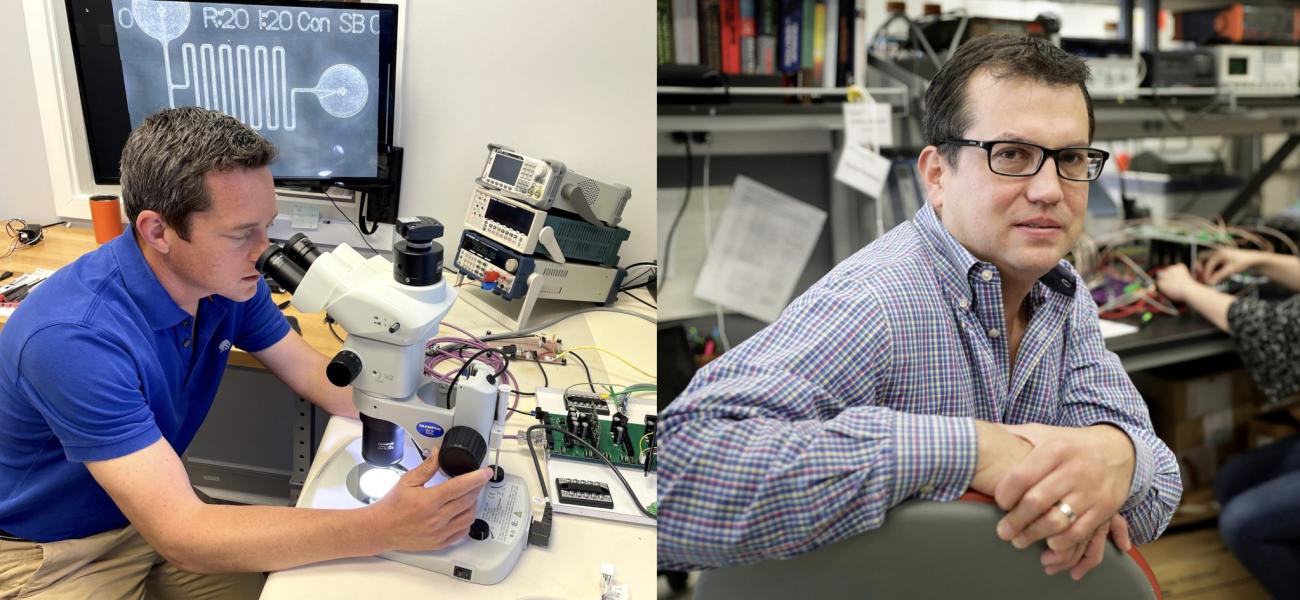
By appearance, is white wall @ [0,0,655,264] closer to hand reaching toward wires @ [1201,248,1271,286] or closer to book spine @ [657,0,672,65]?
book spine @ [657,0,672,65]

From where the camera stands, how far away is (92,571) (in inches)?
52.5

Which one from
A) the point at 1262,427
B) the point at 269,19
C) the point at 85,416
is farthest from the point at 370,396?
the point at 1262,427

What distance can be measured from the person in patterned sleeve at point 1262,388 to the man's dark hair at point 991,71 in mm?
1468

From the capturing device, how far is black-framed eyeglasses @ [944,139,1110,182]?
38.5 inches

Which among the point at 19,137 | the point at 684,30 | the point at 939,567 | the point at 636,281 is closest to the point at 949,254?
the point at 939,567

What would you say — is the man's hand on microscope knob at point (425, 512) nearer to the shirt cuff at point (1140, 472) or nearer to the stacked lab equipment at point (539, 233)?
the shirt cuff at point (1140, 472)

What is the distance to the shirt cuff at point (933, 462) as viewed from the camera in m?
0.73

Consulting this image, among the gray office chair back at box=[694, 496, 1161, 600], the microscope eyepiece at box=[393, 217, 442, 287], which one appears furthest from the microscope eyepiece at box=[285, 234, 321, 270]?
the gray office chair back at box=[694, 496, 1161, 600]

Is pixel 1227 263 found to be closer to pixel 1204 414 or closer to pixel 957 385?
pixel 1204 414

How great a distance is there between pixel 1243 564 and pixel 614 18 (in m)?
2.04

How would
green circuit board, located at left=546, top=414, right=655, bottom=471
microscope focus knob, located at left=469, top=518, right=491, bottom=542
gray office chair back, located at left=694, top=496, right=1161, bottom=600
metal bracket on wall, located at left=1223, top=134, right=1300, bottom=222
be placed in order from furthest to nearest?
metal bracket on wall, located at left=1223, top=134, right=1300, bottom=222
green circuit board, located at left=546, top=414, right=655, bottom=471
microscope focus knob, located at left=469, top=518, right=491, bottom=542
gray office chair back, located at left=694, top=496, right=1161, bottom=600

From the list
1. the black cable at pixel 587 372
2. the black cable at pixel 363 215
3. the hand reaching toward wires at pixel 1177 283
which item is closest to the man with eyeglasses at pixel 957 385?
the black cable at pixel 587 372

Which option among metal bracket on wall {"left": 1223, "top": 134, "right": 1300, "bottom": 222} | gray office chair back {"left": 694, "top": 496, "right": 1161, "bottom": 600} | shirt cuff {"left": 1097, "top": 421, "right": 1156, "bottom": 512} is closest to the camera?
gray office chair back {"left": 694, "top": 496, "right": 1161, "bottom": 600}

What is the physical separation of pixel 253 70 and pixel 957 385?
1.95m
